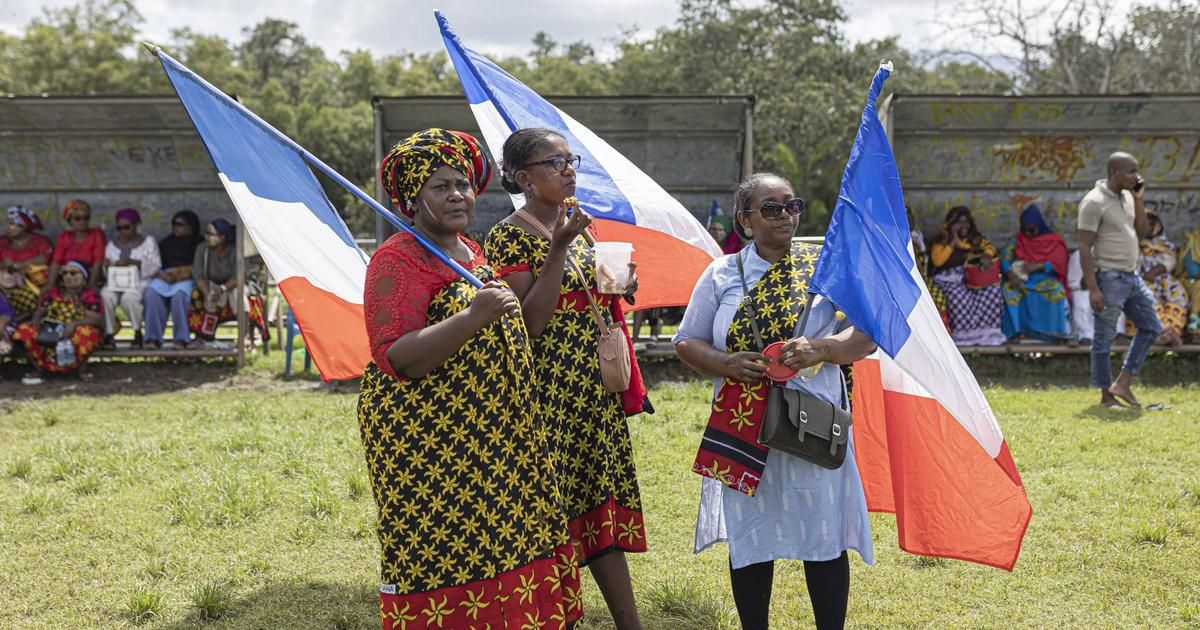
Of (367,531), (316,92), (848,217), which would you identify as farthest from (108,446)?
(316,92)

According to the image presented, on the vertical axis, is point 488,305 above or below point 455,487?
above

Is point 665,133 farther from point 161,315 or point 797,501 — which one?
point 797,501

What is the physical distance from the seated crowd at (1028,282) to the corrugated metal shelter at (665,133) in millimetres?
2511

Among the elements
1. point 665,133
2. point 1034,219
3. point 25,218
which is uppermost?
point 665,133

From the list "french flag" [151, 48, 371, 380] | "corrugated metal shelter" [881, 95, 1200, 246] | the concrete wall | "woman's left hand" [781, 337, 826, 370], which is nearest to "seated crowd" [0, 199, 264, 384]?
the concrete wall

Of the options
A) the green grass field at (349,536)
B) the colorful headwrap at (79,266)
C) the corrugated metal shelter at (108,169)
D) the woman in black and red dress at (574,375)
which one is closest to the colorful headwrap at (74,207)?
the colorful headwrap at (79,266)

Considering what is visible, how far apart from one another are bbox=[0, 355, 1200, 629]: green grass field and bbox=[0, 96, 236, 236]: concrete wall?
4.72 meters

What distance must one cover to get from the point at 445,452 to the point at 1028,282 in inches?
386

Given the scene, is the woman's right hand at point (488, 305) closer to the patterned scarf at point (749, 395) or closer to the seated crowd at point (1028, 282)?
the patterned scarf at point (749, 395)

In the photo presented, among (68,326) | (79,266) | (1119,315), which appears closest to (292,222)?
(1119,315)

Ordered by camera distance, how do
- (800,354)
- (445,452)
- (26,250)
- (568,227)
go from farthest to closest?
(26,250) < (800,354) < (568,227) < (445,452)

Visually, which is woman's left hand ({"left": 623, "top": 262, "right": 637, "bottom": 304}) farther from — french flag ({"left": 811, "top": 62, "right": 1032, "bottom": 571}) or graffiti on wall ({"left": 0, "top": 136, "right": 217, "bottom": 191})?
graffiti on wall ({"left": 0, "top": 136, "right": 217, "bottom": 191})

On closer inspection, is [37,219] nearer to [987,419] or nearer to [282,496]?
[282,496]

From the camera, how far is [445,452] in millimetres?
2891
